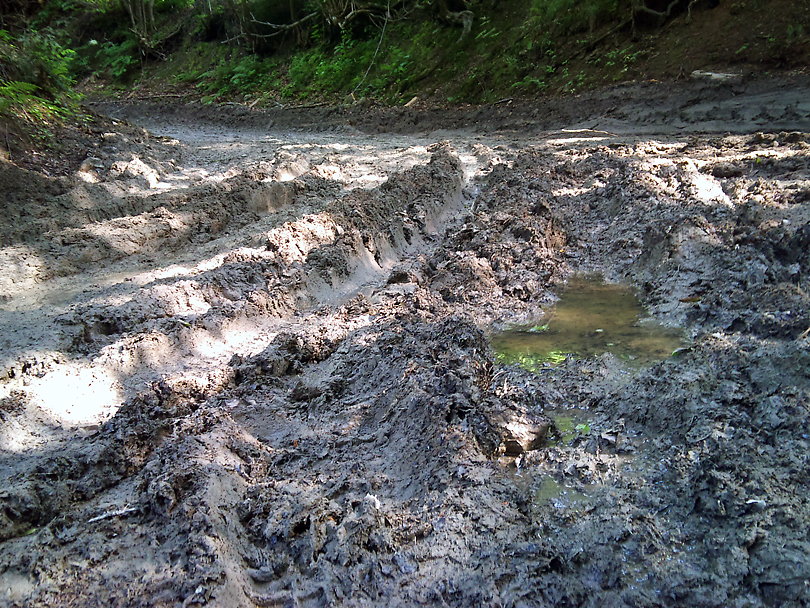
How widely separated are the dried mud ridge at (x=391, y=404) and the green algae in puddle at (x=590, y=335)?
200 mm

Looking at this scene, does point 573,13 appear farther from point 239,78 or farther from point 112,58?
point 112,58

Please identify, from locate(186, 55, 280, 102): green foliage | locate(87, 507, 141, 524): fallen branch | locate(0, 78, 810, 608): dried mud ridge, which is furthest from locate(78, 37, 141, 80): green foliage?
locate(87, 507, 141, 524): fallen branch

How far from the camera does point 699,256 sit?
539cm

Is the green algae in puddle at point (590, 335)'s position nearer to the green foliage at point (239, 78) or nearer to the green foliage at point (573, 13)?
the green foliage at point (573, 13)

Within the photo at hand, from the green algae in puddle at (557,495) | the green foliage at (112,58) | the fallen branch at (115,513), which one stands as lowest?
the green algae in puddle at (557,495)

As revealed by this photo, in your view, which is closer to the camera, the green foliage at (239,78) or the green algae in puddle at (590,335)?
the green algae in puddle at (590,335)

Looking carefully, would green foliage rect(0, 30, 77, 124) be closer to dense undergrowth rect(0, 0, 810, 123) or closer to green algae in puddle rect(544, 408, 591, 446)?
dense undergrowth rect(0, 0, 810, 123)

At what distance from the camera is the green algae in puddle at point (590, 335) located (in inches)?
174

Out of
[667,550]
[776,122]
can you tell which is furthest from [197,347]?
[776,122]

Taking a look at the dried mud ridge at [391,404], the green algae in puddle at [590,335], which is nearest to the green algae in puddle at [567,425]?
the dried mud ridge at [391,404]

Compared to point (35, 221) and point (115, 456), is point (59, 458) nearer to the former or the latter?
point (115, 456)

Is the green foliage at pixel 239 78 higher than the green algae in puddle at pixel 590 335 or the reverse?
higher

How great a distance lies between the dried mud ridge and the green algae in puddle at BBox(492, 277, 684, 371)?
0.66ft

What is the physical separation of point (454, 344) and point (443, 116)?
11.4 metres
